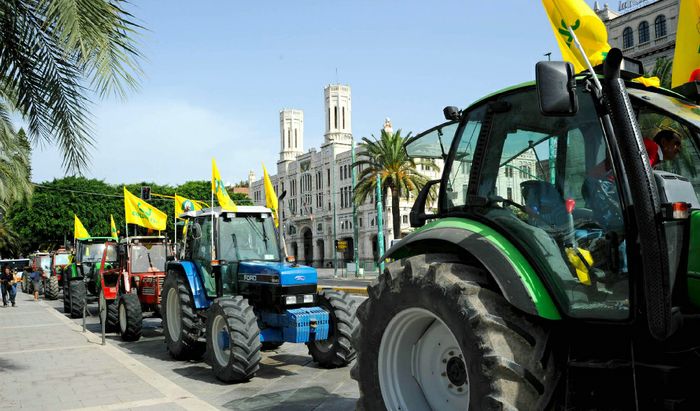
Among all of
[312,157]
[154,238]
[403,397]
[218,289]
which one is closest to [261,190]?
[312,157]

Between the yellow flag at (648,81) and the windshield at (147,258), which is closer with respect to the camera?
the yellow flag at (648,81)

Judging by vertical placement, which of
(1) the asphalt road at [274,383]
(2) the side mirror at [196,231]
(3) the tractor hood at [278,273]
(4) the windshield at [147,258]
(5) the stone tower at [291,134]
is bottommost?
(1) the asphalt road at [274,383]

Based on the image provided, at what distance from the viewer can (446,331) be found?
387 centimetres

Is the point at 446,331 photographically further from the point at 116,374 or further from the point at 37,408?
the point at 116,374

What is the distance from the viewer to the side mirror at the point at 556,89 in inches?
117

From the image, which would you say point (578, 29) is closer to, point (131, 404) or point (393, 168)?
Answer: point (131, 404)

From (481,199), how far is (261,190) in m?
101

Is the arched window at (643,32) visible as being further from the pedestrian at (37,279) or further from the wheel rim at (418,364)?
the wheel rim at (418,364)

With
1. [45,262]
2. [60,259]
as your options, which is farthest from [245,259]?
[45,262]

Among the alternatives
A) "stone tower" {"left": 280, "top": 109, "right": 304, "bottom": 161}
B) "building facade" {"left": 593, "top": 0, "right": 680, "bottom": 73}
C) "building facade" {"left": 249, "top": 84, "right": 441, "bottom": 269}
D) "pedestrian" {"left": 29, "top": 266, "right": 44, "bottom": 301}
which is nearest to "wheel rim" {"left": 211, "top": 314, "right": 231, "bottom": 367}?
"pedestrian" {"left": 29, "top": 266, "right": 44, "bottom": 301}

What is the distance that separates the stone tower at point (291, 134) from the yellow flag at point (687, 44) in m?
96.5

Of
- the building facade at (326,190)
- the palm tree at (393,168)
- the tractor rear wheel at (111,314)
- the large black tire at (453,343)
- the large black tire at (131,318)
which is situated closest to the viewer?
the large black tire at (453,343)

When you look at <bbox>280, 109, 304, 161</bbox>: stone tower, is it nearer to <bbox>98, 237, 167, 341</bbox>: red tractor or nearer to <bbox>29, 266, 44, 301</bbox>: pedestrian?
<bbox>29, 266, 44, 301</bbox>: pedestrian

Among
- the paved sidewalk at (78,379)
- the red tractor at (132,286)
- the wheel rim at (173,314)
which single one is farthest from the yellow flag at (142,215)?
the wheel rim at (173,314)
